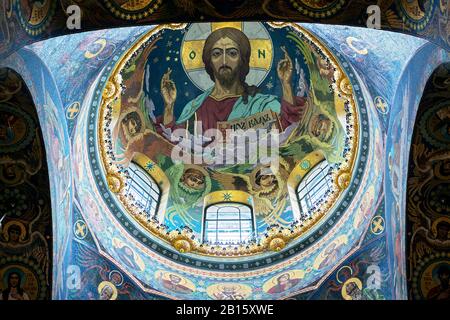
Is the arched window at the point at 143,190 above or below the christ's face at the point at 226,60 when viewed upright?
below

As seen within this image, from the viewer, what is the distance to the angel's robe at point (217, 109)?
18.6 meters

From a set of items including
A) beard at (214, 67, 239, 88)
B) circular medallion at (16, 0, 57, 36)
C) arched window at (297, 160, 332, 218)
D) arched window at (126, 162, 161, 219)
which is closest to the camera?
circular medallion at (16, 0, 57, 36)

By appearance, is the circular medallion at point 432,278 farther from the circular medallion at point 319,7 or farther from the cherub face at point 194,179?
the cherub face at point 194,179

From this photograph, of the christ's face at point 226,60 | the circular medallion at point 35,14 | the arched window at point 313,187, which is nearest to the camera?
the circular medallion at point 35,14

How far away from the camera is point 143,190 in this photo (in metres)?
18.1

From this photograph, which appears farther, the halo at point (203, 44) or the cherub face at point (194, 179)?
the cherub face at point (194, 179)

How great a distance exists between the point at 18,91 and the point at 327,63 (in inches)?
259

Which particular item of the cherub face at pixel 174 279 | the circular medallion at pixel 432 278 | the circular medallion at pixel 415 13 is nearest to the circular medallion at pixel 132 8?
the circular medallion at pixel 415 13

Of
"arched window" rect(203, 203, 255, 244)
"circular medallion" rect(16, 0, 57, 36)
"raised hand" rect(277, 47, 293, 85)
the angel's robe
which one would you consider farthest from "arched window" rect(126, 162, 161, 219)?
"circular medallion" rect(16, 0, 57, 36)

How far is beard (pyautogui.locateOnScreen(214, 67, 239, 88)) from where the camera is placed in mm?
18578

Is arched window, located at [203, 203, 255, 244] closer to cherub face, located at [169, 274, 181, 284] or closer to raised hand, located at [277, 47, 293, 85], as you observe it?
cherub face, located at [169, 274, 181, 284]

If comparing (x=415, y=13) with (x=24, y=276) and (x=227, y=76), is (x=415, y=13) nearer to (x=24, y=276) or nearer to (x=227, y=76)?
(x=24, y=276)

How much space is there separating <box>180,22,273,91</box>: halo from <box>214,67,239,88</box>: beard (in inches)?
8.3

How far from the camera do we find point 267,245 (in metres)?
17.4
